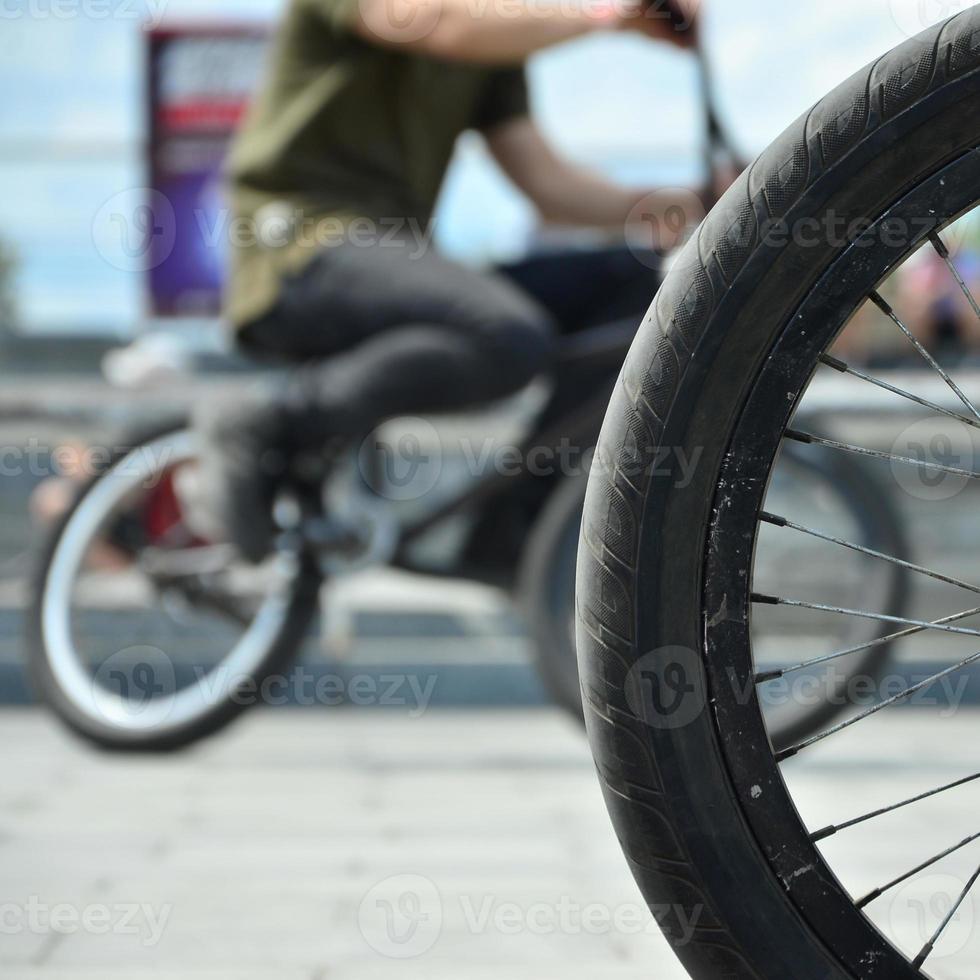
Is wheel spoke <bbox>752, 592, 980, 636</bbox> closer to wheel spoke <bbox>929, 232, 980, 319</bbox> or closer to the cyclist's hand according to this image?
wheel spoke <bbox>929, 232, 980, 319</bbox>

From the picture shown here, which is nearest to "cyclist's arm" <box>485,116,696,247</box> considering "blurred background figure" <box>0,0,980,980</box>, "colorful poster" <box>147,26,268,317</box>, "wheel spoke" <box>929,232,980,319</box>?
"blurred background figure" <box>0,0,980,980</box>

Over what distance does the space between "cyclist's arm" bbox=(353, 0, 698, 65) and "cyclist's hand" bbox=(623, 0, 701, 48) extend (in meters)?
0.02

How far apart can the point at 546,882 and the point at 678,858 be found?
2.82ft

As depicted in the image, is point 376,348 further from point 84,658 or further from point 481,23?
point 84,658

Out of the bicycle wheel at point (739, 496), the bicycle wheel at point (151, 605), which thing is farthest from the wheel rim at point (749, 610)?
the bicycle wheel at point (151, 605)

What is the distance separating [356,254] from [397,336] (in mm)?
160

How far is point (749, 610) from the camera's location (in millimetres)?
1100

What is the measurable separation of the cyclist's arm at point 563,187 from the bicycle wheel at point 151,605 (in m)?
0.84

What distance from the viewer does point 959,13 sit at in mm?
1064

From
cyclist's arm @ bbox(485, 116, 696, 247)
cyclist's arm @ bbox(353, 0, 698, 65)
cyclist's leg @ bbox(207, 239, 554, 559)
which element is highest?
cyclist's arm @ bbox(353, 0, 698, 65)

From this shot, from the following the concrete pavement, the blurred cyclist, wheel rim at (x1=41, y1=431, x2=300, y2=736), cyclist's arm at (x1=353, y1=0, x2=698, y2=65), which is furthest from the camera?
wheel rim at (x1=41, y1=431, x2=300, y2=736)

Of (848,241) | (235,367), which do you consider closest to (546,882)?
(848,241)

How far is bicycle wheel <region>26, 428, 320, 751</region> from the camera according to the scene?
2656 mm

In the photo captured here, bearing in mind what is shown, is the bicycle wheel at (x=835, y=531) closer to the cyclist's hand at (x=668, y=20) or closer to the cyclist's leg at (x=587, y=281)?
the cyclist's leg at (x=587, y=281)
